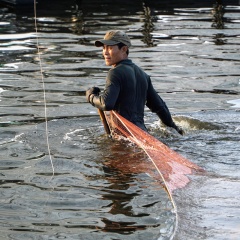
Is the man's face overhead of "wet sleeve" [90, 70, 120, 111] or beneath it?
overhead

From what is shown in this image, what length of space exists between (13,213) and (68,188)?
0.97 m

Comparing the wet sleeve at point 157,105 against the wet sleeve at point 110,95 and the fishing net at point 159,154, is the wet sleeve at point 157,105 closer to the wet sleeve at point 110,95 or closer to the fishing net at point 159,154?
the fishing net at point 159,154

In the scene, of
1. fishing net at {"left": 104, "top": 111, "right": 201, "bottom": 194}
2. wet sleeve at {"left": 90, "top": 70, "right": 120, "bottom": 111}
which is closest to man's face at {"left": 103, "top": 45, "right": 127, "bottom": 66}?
wet sleeve at {"left": 90, "top": 70, "right": 120, "bottom": 111}

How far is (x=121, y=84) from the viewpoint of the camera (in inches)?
404

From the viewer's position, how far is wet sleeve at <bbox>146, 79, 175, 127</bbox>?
1082cm

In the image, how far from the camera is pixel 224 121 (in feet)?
39.9

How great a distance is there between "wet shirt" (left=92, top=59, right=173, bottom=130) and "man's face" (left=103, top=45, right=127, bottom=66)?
60 mm

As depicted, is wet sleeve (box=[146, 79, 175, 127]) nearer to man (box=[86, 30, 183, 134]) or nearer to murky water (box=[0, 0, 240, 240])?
man (box=[86, 30, 183, 134])

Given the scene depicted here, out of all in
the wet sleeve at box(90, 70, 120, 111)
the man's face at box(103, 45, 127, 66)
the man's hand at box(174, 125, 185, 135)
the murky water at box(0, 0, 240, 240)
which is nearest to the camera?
the murky water at box(0, 0, 240, 240)

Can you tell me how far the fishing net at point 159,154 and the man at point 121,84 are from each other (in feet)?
0.62

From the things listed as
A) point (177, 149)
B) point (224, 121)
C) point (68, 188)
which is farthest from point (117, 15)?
point (68, 188)

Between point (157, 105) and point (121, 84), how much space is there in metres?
0.82

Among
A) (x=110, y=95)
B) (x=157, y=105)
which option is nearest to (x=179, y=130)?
(x=157, y=105)

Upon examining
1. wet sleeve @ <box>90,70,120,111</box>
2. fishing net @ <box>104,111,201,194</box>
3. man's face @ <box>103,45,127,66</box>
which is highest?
man's face @ <box>103,45,127,66</box>
